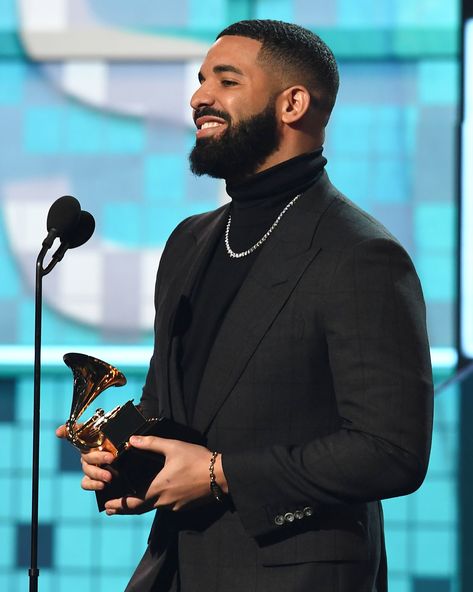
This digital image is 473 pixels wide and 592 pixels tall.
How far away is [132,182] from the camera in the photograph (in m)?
3.41

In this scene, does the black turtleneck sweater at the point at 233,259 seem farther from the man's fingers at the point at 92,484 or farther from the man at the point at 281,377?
the man's fingers at the point at 92,484

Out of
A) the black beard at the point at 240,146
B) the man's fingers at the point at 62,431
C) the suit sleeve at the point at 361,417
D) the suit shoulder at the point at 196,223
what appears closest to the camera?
the suit sleeve at the point at 361,417

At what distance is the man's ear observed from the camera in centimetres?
173

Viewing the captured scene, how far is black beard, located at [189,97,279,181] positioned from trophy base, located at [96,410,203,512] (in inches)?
17.0

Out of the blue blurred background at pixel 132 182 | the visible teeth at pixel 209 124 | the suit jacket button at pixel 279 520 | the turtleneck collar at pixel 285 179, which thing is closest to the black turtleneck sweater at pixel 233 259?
the turtleneck collar at pixel 285 179

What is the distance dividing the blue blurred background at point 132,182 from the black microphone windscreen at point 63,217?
5.17ft

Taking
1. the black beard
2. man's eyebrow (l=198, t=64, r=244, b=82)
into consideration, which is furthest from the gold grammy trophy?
man's eyebrow (l=198, t=64, r=244, b=82)

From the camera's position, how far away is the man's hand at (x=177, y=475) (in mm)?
1498

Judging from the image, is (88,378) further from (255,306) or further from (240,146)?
(240,146)

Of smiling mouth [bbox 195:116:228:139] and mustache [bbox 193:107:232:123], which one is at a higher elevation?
mustache [bbox 193:107:232:123]

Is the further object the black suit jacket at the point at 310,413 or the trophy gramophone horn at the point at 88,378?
the trophy gramophone horn at the point at 88,378

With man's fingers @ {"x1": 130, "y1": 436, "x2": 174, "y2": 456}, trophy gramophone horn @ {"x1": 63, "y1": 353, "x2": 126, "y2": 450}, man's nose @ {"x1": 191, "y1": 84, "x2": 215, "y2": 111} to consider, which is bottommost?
man's fingers @ {"x1": 130, "y1": 436, "x2": 174, "y2": 456}

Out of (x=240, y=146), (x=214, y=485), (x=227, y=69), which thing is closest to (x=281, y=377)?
(x=214, y=485)

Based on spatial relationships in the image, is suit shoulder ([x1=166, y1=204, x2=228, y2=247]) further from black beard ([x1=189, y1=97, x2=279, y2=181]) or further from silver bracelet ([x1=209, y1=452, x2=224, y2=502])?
silver bracelet ([x1=209, y1=452, x2=224, y2=502])
